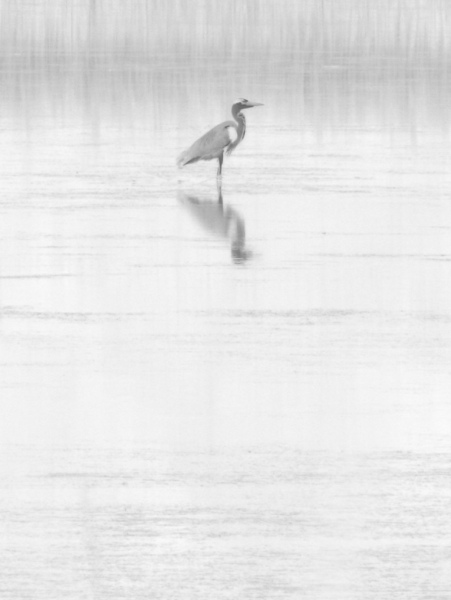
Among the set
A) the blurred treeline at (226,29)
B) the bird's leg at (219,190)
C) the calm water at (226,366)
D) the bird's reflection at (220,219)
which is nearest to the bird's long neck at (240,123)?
the calm water at (226,366)

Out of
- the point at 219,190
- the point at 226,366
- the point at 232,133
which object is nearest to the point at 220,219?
the point at 219,190

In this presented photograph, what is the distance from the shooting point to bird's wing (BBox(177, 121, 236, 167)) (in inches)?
688

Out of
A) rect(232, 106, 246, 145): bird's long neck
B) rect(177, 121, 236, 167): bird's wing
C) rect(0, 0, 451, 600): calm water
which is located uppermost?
rect(232, 106, 246, 145): bird's long neck

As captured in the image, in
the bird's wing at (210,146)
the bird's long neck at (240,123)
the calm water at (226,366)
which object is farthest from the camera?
the bird's long neck at (240,123)

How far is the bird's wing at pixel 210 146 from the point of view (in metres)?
17.5

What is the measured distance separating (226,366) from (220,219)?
18.2ft

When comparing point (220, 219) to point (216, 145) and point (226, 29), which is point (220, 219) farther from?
point (226, 29)

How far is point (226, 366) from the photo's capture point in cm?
902

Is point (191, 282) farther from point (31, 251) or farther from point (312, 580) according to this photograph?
point (312, 580)

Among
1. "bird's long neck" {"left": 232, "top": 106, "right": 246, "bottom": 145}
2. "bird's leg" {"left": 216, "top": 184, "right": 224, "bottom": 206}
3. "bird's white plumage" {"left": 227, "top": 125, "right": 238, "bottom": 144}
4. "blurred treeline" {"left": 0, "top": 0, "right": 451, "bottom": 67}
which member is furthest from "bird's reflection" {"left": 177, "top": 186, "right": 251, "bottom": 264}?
"blurred treeline" {"left": 0, "top": 0, "right": 451, "bottom": 67}

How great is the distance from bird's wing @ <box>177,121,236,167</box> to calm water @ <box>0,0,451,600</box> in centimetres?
24

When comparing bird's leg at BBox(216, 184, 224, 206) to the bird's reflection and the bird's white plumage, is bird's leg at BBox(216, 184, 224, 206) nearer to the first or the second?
the bird's reflection

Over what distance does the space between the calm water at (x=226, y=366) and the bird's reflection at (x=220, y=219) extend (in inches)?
1.9

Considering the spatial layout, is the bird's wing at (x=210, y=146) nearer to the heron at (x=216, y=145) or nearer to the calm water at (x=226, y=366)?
the heron at (x=216, y=145)
